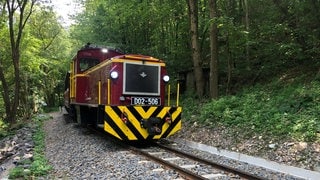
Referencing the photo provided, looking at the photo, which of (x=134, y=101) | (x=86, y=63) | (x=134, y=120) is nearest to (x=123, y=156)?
(x=134, y=120)

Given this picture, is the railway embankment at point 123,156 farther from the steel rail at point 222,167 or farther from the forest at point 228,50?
the steel rail at point 222,167

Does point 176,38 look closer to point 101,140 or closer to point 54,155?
point 101,140

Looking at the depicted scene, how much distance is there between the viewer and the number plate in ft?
33.9

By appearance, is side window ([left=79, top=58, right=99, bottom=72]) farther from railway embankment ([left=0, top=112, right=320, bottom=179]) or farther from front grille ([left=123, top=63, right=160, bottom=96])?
front grille ([left=123, top=63, right=160, bottom=96])

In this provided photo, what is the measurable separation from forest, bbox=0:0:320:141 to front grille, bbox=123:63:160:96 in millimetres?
2023

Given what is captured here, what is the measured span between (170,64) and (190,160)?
1065 centimetres

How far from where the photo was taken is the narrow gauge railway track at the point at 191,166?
6.48 meters

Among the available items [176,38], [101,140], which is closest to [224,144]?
[101,140]

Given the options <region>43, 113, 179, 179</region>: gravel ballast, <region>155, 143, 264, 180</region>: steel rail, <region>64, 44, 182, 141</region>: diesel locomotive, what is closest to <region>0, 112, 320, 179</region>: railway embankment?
<region>43, 113, 179, 179</region>: gravel ballast

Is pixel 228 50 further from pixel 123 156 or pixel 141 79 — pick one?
pixel 123 156

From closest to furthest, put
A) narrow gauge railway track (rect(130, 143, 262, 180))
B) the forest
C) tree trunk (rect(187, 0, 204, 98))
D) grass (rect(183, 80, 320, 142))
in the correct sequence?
narrow gauge railway track (rect(130, 143, 262, 180)), grass (rect(183, 80, 320, 142)), the forest, tree trunk (rect(187, 0, 204, 98))

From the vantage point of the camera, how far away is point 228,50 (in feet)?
47.3

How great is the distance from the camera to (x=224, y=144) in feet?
30.4

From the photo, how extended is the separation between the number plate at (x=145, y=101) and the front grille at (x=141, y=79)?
6.6 inches
